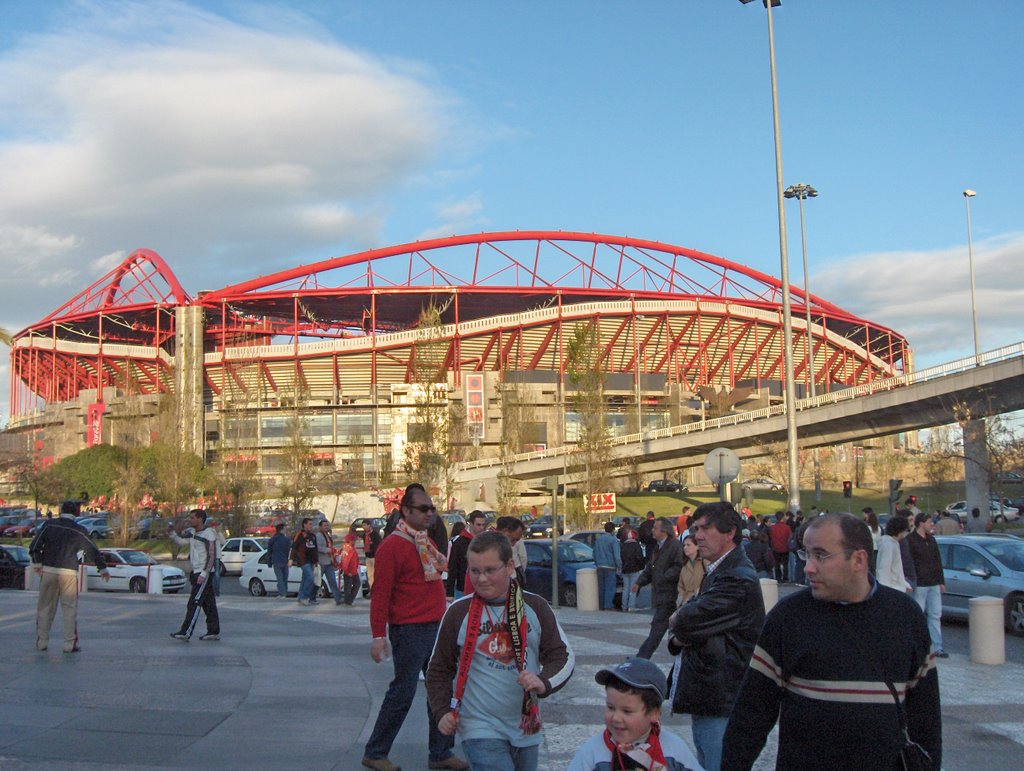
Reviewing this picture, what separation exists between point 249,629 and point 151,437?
159ft

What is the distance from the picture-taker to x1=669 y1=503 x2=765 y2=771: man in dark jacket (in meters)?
4.82

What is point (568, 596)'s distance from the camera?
20391 millimetres

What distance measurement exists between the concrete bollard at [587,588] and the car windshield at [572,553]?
1963 millimetres

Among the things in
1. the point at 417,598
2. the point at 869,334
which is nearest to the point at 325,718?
the point at 417,598

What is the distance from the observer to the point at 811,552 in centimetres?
347

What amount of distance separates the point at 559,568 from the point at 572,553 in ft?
2.19

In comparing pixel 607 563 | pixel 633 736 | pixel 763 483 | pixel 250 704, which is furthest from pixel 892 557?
pixel 763 483

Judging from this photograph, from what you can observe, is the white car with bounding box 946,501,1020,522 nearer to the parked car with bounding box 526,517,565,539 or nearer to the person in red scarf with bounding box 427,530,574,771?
the parked car with bounding box 526,517,565,539

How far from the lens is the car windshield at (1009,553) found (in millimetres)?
Result: 15664

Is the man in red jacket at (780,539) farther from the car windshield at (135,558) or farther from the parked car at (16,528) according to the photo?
the parked car at (16,528)

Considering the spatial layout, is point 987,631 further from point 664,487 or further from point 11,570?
point 664,487

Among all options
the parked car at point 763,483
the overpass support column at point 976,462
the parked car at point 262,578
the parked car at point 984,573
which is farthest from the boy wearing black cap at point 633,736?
the parked car at point 763,483

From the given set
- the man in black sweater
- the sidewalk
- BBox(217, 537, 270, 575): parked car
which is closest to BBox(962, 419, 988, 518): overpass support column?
BBox(217, 537, 270, 575): parked car

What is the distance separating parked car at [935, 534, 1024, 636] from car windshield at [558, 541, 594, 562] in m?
7.02
